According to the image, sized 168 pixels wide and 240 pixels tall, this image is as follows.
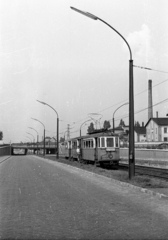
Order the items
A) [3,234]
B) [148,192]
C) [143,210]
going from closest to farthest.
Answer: [3,234] < [143,210] < [148,192]

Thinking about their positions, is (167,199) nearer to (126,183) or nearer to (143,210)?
(143,210)

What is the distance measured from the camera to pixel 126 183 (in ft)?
45.8

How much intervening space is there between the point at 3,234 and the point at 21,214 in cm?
186

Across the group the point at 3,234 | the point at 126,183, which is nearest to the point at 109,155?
the point at 126,183

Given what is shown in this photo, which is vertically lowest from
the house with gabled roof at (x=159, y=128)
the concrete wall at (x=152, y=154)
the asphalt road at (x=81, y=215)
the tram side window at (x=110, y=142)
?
the asphalt road at (x=81, y=215)

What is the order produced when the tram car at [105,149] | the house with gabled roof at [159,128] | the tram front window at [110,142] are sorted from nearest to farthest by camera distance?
the tram car at [105,149] < the tram front window at [110,142] < the house with gabled roof at [159,128]

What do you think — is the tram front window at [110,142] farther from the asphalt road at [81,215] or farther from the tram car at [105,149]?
the asphalt road at [81,215]

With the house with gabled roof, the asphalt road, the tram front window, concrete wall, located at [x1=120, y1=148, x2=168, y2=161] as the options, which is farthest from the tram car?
the house with gabled roof

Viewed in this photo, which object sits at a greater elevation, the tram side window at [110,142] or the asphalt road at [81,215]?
the tram side window at [110,142]

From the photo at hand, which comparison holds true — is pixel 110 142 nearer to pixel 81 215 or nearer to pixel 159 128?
pixel 81 215

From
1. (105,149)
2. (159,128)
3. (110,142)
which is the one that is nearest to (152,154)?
(110,142)

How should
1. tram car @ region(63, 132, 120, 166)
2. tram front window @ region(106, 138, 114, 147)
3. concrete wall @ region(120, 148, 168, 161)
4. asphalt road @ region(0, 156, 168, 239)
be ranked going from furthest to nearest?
tram front window @ region(106, 138, 114, 147) → tram car @ region(63, 132, 120, 166) → concrete wall @ region(120, 148, 168, 161) → asphalt road @ region(0, 156, 168, 239)

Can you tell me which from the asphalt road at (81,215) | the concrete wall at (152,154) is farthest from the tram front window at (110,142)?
the asphalt road at (81,215)

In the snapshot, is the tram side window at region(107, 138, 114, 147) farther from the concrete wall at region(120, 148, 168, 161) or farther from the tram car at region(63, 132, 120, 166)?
the concrete wall at region(120, 148, 168, 161)
